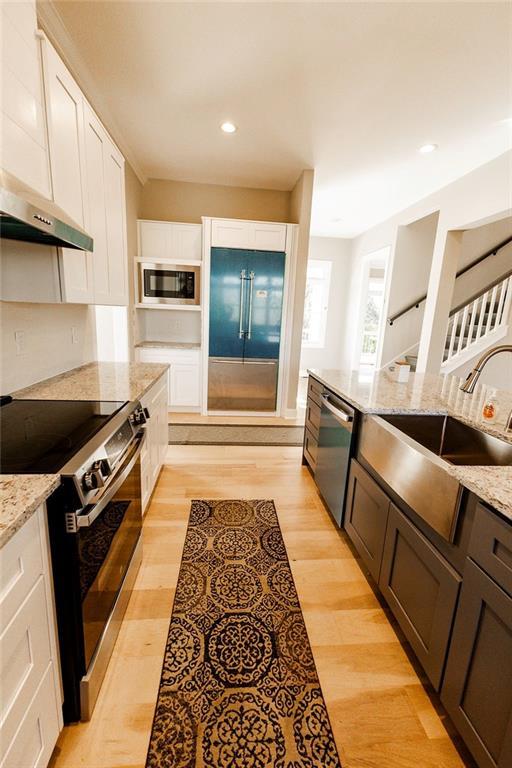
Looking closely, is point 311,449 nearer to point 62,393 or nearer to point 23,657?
point 62,393

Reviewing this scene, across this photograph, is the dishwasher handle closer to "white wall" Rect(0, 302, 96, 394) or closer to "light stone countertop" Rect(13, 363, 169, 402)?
"light stone countertop" Rect(13, 363, 169, 402)

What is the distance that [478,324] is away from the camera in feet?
14.8

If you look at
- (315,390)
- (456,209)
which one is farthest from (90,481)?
(456,209)

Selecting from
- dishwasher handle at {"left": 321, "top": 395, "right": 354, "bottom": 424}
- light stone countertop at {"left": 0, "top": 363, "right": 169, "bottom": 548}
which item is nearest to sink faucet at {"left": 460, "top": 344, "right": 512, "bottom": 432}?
dishwasher handle at {"left": 321, "top": 395, "right": 354, "bottom": 424}

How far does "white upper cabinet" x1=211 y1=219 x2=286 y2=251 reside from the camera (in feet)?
13.0

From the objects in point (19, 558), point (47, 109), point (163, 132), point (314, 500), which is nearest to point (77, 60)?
point (163, 132)

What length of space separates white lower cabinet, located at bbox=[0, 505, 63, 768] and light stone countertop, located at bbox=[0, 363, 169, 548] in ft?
0.20

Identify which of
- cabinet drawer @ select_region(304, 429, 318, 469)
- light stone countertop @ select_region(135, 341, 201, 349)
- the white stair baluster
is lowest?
cabinet drawer @ select_region(304, 429, 318, 469)

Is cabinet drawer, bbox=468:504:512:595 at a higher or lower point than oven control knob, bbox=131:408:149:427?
lower

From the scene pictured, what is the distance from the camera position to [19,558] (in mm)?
766

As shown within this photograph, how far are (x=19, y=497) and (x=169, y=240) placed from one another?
162 inches

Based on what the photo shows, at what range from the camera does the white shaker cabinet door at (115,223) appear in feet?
7.50

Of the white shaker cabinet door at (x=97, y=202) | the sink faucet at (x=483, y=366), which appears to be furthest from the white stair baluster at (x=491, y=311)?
the white shaker cabinet door at (x=97, y=202)

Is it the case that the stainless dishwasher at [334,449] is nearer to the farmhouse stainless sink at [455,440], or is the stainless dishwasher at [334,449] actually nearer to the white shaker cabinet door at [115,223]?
the farmhouse stainless sink at [455,440]
